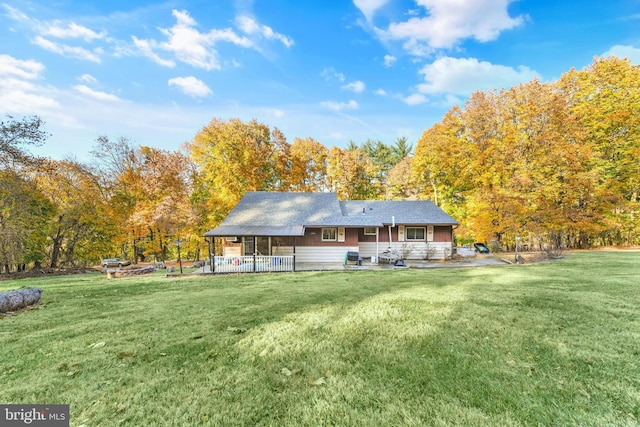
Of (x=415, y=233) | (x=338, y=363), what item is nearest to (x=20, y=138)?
(x=338, y=363)

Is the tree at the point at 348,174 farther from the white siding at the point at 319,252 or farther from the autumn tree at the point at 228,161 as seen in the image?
the white siding at the point at 319,252

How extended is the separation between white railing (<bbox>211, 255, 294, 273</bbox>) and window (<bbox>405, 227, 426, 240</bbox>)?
861 centimetres

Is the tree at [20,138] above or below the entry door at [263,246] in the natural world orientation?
above

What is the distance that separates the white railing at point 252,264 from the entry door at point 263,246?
2.33m

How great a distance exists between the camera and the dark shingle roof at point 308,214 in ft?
51.8

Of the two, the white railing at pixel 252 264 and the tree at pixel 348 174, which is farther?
the tree at pixel 348 174

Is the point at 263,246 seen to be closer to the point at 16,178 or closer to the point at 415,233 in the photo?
the point at 415,233

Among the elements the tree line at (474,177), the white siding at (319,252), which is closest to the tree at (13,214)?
the tree line at (474,177)

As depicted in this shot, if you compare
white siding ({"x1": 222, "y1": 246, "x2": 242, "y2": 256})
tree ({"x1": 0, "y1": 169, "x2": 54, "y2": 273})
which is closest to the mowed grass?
tree ({"x1": 0, "y1": 169, "x2": 54, "y2": 273})

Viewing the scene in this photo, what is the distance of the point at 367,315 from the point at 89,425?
3.58 metres

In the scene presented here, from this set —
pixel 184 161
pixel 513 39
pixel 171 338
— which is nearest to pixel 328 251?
pixel 171 338

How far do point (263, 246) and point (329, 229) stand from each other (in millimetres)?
4341

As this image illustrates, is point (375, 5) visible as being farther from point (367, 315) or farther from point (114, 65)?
point (367, 315)

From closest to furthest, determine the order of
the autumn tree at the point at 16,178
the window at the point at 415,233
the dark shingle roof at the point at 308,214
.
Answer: the autumn tree at the point at 16,178
the dark shingle roof at the point at 308,214
the window at the point at 415,233
